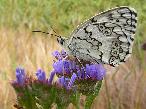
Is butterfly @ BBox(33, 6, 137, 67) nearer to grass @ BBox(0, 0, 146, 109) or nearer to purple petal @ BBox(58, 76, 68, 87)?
purple petal @ BBox(58, 76, 68, 87)

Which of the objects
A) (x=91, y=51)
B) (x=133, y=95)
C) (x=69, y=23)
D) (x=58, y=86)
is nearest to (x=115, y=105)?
(x=133, y=95)

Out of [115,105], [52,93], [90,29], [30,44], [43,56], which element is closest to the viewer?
[52,93]

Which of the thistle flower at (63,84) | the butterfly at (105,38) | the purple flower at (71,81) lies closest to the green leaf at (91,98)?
the thistle flower at (63,84)

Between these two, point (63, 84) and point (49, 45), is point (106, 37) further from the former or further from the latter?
point (49, 45)

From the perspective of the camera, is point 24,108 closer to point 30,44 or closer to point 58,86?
point 58,86

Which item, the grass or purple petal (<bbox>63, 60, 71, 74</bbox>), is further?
the grass

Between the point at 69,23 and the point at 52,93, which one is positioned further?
the point at 69,23

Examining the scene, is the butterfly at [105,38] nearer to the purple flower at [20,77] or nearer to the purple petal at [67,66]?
the purple petal at [67,66]

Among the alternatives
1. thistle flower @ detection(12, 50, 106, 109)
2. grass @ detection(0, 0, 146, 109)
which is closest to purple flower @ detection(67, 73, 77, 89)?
thistle flower @ detection(12, 50, 106, 109)
